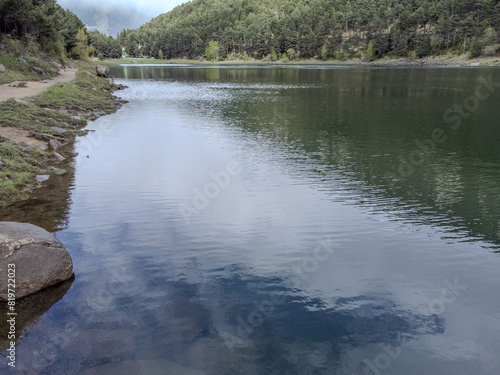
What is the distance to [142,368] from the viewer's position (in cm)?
926

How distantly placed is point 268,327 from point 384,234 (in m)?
7.60

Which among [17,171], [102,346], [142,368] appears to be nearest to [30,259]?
[102,346]

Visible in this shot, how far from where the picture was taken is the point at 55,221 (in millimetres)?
16781

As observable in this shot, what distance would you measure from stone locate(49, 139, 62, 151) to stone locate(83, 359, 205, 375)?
23.1m

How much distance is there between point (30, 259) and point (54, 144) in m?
19.9

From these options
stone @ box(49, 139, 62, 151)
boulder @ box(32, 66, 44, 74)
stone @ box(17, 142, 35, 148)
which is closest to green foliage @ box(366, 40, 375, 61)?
boulder @ box(32, 66, 44, 74)

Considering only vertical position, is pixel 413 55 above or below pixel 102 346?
above

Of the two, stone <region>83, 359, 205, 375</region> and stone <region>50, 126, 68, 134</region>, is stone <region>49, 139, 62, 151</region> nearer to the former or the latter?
stone <region>50, 126, 68, 134</region>

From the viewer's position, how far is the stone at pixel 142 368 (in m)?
9.09

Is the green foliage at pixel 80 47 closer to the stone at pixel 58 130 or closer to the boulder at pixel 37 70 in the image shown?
the boulder at pixel 37 70

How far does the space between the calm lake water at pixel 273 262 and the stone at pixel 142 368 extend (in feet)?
0.11

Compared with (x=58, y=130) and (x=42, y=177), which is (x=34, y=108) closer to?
(x=58, y=130)

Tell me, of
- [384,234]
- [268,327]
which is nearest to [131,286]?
[268,327]

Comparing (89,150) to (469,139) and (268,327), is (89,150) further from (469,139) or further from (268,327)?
(469,139)
